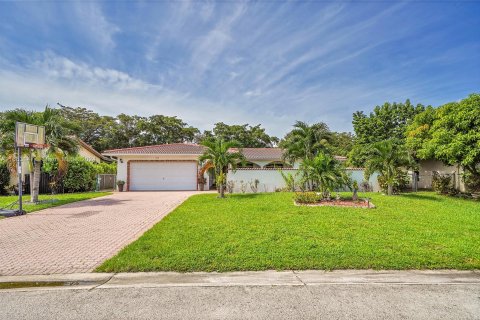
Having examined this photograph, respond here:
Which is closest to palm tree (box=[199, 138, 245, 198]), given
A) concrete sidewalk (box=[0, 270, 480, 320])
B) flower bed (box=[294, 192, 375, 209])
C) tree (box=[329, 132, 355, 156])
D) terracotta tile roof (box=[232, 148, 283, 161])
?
flower bed (box=[294, 192, 375, 209])

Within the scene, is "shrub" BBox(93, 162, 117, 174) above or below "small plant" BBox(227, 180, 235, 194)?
above

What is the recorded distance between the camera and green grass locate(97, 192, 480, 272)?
15.6ft

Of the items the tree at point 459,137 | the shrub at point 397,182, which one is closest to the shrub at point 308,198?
the shrub at point 397,182

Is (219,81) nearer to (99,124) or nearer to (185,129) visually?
(185,129)

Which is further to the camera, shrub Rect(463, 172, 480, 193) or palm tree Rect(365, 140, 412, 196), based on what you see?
shrub Rect(463, 172, 480, 193)

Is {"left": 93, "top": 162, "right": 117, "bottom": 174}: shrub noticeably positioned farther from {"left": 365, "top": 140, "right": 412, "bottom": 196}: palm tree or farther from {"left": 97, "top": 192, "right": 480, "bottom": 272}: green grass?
{"left": 365, "top": 140, "right": 412, "bottom": 196}: palm tree

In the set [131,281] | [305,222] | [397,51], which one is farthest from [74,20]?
[397,51]

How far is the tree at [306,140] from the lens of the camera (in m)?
16.4

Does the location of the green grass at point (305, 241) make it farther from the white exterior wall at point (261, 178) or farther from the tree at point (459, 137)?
the white exterior wall at point (261, 178)

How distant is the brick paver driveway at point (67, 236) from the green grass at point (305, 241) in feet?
2.01

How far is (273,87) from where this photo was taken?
16.0m

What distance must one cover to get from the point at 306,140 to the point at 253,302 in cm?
1387

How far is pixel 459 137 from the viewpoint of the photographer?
14305mm

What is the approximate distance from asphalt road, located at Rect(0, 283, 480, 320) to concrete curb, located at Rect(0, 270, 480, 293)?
116mm
